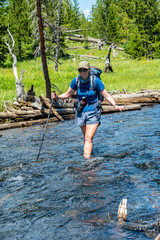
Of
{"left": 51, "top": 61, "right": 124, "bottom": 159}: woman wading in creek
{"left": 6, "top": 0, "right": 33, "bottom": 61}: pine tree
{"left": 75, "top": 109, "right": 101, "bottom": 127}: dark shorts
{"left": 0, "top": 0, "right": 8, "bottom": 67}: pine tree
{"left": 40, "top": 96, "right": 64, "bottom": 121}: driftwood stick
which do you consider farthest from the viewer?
{"left": 6, "top": 0, "right": 33, "bottom": 61}: pine tree

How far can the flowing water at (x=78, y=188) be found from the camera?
4.07 meters

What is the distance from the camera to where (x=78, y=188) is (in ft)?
18.2

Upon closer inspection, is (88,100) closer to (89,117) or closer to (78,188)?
(89,117)

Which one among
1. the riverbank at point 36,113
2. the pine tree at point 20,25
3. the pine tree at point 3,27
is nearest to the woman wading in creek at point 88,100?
the riverbank at point 36,113

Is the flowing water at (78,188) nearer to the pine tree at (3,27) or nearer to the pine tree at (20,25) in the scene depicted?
the pine tree at (3,27)

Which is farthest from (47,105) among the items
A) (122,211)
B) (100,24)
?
(100,24)

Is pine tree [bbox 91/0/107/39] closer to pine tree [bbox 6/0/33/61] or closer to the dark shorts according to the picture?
pine tree [bbox 6/0/33/61]

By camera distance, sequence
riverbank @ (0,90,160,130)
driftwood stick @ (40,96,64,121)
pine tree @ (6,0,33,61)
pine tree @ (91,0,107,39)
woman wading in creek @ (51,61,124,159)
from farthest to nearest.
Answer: pine tree @ (91,0,107,39) < pine tree @ (6,0,33,61) < driftwood stick @ (40,96,64,121) < riverbank @ (0,90,160,130) < woman wading in creek @ (51,61,124,159)

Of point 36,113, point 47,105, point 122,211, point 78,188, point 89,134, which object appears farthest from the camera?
point 36,113

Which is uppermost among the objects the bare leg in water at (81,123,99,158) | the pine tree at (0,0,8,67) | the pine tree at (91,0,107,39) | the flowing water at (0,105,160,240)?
the pine tree at (91,0,107,39)

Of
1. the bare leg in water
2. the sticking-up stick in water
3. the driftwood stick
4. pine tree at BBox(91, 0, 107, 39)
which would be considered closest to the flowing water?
the sticking-up stick in water

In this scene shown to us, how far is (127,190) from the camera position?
17.5 feet

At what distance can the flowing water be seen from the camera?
4.07 meters

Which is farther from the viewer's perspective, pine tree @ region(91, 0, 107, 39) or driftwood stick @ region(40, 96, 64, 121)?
pine tree @ region(91, 0, 107, 39)
